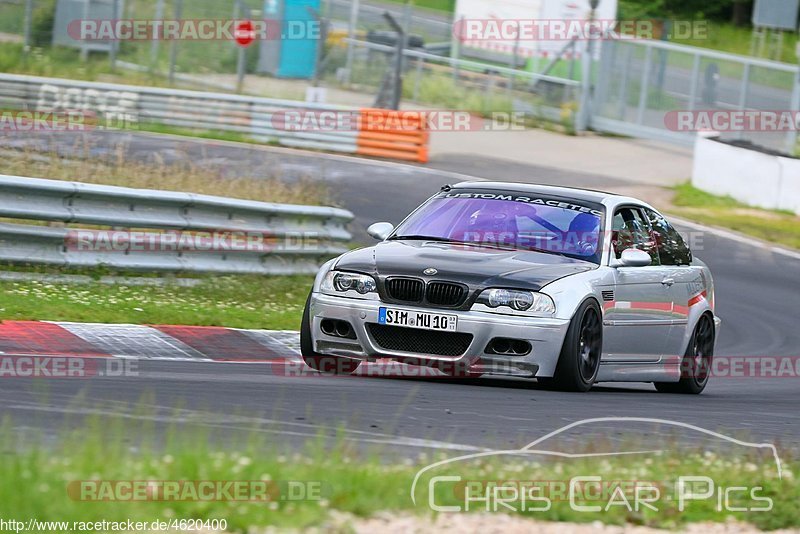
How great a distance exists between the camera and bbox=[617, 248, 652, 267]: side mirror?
9797mm

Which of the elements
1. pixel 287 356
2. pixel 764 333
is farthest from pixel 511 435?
pixel 764 333

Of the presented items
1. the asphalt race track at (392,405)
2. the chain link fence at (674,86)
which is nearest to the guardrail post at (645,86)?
the chain link fence at (674,86)

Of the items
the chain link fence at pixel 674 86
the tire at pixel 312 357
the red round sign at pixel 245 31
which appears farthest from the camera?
the red round sign at pixel 245 31

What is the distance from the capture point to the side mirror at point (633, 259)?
980 cm

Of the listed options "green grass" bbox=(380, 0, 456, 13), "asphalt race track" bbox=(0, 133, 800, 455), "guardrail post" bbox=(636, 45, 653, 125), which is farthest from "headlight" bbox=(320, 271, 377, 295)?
"green grass" bbox=(380, 0, 456, 13)

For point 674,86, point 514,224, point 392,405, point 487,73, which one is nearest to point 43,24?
point 487,73

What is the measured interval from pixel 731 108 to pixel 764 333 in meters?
14.8

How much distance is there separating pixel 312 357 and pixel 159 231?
13.6ft

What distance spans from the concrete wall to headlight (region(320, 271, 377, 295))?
15.2m

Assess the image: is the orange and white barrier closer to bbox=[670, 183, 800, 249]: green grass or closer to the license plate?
bbox=[670, 183, 800, 249]: green grass

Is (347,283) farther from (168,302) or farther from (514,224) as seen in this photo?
(168,302)

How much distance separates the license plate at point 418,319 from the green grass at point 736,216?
13372mm

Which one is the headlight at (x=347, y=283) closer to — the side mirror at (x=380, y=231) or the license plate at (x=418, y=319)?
the license plate at (x=418, y=319)

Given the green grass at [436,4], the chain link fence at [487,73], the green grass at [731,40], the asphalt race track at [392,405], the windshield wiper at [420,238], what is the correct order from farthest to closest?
the green grass at [436,4] < the green grass at [731,40] < the chain link fence at [487,73] < the windshield wiper at [420,238] < the asphalt race track at [392,405]
